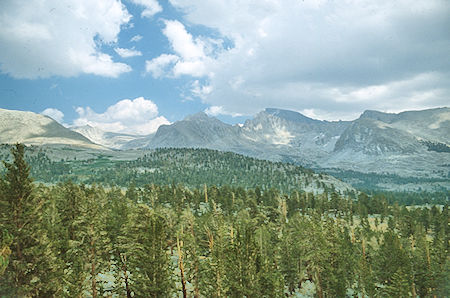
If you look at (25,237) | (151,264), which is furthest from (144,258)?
(25,237)

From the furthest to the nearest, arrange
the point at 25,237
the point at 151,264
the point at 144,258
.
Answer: the point at 144,258, the point at 151,264, the point at 25,237

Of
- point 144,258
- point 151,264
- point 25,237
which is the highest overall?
point 25,237

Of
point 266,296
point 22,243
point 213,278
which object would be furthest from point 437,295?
point 22,243

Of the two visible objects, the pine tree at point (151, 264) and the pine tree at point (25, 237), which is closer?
the pine tree at point (25, 237)

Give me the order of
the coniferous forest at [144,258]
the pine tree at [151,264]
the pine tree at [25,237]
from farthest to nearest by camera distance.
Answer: the pine tree at [151,264] < the coniferous forest at [144,258] < the pine tree at [25,237]

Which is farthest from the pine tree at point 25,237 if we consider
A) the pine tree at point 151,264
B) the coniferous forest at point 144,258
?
the pine tree at point 151,264

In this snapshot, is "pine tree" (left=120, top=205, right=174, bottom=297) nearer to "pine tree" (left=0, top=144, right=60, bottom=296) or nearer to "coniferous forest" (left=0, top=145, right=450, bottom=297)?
"coniferous forest" (left=0, top=145, right=450, bottom=297)

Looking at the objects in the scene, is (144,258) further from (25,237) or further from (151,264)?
(25,237)

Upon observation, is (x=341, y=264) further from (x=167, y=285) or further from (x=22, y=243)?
(x=22, y=243)

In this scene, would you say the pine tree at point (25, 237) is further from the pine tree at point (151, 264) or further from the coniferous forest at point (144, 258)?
the pine tree at point (151, 264)

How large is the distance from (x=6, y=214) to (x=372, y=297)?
50.2 meters

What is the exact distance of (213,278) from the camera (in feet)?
100

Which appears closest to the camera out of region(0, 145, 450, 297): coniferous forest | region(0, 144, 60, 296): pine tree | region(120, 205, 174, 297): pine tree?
region(0, 144, 60, 296): pine tree

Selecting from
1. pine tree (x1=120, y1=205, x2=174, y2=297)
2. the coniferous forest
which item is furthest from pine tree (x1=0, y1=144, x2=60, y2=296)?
pine tree (x1=120, y1=205, x2=174, y2=297)
